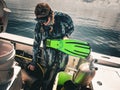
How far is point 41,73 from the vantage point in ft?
12.0

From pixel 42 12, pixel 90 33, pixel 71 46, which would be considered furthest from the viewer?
pixel 90 33

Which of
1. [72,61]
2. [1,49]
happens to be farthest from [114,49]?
[1,49]

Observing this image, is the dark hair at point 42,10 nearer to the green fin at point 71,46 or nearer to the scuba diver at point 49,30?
the scuba diver at point 49,30

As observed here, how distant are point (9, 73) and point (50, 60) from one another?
1.50 metres

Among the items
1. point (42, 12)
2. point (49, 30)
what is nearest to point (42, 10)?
point (42, 12)

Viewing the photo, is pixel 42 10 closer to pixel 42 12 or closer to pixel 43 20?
pixel 42 12

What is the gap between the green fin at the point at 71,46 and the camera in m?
3.15

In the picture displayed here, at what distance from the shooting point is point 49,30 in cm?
343

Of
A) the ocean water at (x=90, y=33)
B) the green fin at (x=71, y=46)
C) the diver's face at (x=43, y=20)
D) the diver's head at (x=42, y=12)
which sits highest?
the diver's head at (x=42, y=12)

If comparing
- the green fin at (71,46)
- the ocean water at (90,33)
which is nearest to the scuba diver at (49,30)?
the green fin at (71,46)

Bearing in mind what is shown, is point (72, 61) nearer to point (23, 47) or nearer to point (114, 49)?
point (23, 47)

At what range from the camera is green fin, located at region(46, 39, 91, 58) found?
3.15 metres

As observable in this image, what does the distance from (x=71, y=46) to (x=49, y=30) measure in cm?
57

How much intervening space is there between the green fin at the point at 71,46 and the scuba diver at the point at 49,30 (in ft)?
0.44
